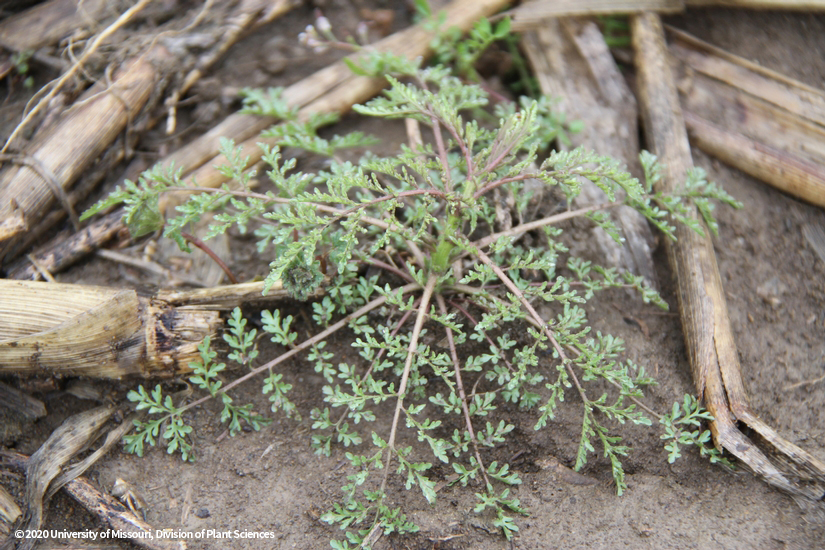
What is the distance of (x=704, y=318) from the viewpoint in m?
2.75

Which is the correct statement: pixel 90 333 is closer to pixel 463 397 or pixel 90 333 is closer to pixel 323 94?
pixel 463 397

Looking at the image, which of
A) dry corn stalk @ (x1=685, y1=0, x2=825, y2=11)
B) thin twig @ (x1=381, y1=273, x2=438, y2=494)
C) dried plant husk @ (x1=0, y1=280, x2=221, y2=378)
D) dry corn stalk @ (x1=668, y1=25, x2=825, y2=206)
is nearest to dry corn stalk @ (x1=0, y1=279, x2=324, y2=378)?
dried plant husk @ (x1=0, y1=280, x2=221, y2=378)

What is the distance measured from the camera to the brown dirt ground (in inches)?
92.7

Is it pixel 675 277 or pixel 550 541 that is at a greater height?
pixel 675 277

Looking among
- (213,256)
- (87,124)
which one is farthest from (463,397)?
(87,124)

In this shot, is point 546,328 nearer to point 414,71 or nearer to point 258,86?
point 414,71

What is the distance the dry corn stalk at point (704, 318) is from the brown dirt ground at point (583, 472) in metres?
0.11

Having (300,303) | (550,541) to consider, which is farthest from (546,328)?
(300,303)

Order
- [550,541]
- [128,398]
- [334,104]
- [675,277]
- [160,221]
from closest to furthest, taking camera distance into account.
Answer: [550,541]
[128,398]
[160,221]
[675,277]
[334,104]

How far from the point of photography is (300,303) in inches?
111

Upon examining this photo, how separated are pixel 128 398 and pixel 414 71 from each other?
2.06 metres

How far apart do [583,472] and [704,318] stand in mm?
903

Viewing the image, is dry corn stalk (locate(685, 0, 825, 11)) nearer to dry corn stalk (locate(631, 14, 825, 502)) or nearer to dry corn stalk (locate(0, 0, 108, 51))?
dry corn stalk (locate(631, 14, 825, 502))

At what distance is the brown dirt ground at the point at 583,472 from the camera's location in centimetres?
236
